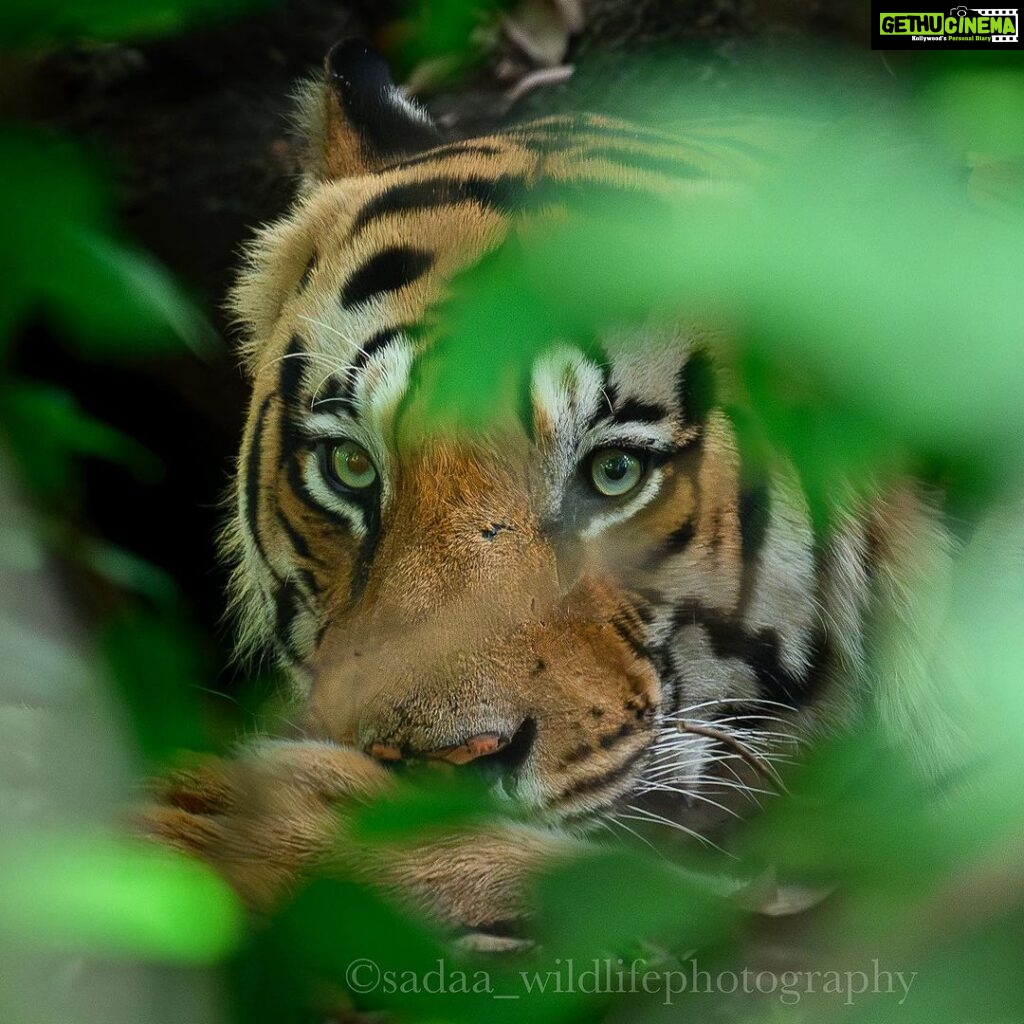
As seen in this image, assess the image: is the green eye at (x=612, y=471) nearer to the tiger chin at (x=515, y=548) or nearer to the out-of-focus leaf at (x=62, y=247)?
the tiger chin at (x=515, y=548)

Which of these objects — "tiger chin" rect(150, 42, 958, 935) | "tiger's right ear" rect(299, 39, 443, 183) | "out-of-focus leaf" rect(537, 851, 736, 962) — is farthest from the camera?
"tiger's right ear" rect(299, 39, 443, 183)

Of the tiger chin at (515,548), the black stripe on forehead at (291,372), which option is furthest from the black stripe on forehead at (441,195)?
the black stripe on forehead at (291,372)

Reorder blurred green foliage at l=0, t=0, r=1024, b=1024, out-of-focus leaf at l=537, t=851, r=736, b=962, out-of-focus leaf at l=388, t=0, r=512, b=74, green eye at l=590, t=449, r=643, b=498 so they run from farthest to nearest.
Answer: green eye at l=590, t=449, r=643, b=498 < out-of-focus leaf at l=388, t=0, r=512, b=74 < out-of-focus leaf at l=537, t=851, r=736, b=962 < blurred green foliage at l=0, t=0, r=1024, b=1024

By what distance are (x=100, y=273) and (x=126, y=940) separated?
0.28 m

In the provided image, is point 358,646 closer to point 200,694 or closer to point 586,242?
point 200,694

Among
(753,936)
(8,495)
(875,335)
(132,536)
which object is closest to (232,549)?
(132,536)

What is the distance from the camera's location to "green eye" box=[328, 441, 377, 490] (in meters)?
1.00

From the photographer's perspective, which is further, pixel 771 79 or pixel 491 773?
pixel 491 773

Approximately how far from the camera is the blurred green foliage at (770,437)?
0.27 m

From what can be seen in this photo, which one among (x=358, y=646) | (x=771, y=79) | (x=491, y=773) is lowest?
(x=491, y=773)

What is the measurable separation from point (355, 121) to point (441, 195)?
149 millimetres

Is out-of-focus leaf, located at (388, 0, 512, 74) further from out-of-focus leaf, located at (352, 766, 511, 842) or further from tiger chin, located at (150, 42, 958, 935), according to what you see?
out-of-focus leaf, located at (352, 766, 511, 842)

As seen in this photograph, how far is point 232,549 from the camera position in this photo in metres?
1.21

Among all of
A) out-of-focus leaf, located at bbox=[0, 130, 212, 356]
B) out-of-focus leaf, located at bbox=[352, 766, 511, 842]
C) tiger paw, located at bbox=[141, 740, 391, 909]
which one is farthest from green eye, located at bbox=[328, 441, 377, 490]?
out-of-focus leaf, located at bbox=[352, 766, 511, 842]
